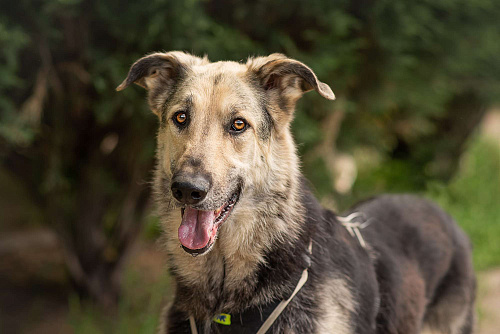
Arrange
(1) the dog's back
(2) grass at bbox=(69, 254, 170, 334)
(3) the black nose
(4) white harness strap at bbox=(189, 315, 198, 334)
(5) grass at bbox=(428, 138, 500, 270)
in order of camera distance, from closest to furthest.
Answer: (3) the black nose
(4) white harness strap at bbox=(189, 315, 198, 334)
(1) the dog's back
(2) grass at bbox=(69, 254, 170, 334)
(5) grass at bbox=(428, 138, 500, 270)

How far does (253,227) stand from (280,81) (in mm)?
942

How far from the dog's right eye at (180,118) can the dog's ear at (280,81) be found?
523 millimetres

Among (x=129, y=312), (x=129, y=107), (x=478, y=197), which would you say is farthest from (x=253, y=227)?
(x=478, y=197)

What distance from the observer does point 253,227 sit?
9.54ft

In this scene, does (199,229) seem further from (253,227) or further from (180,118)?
(180,118)

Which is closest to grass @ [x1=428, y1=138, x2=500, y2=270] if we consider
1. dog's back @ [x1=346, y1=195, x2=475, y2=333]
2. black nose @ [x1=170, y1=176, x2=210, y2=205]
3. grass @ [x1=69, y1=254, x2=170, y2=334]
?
dog's back @ [x1=346, y1=195, x2=475, y2=333]

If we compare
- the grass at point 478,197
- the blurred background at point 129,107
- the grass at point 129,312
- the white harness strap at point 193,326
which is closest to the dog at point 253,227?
the white harness strap at point 193,326

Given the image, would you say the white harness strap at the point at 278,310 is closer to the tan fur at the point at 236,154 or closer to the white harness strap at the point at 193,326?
the white harness strap at the point at 193,326

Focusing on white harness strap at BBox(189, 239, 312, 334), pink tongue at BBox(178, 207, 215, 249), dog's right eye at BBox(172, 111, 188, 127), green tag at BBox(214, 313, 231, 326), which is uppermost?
dog's right eye at BBox(172, 111, 188, 127)

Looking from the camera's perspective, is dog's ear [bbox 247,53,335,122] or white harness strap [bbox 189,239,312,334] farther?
dog's ear [bbox 247,53,335,122]

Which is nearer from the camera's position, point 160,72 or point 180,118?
point 180,118

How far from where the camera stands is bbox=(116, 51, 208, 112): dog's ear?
122 inches

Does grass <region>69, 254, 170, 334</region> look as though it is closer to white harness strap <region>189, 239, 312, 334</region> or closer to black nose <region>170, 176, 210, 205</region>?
white harness strap <region>189, 239, 312, 334</region>

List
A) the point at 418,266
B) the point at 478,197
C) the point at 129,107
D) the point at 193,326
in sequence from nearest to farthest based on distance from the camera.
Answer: the point at 193,326, the point at 418,266, the point at 129,107, the point at 478,197
